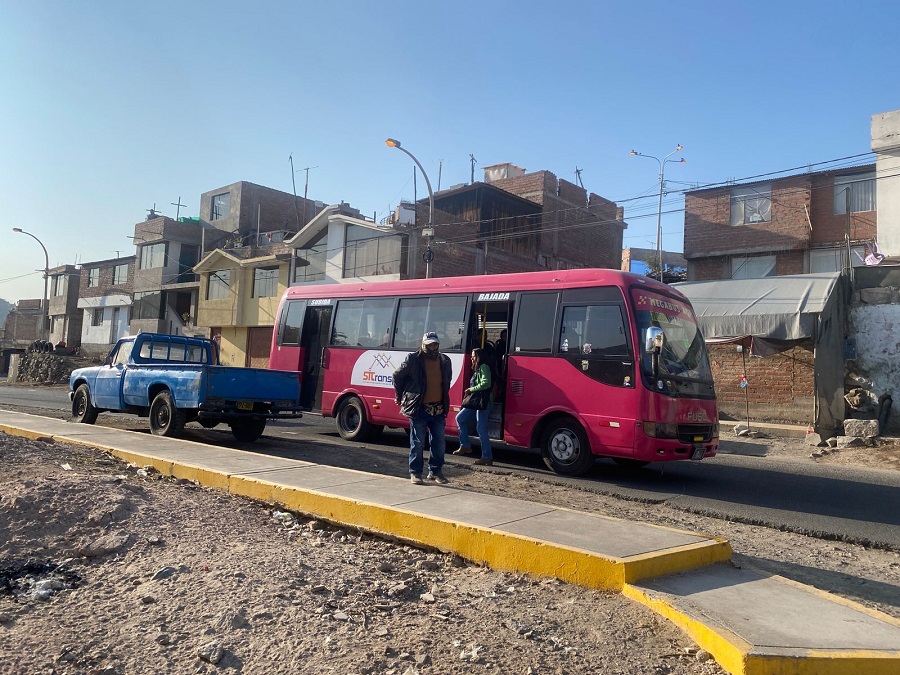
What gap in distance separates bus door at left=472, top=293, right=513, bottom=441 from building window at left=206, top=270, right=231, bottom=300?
96.4 feet

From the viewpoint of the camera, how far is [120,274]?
50031mm

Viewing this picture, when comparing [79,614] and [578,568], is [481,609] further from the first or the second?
[79,614]

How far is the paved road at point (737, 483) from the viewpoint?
7397 millimetres

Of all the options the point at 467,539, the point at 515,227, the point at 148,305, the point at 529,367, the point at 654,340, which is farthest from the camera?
the point at 148,305

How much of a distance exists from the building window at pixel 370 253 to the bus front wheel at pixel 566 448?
61.2ft

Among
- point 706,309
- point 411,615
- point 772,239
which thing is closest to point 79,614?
point 411,615

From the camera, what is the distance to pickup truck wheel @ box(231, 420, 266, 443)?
12094 mm

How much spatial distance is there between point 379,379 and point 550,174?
88.5ft

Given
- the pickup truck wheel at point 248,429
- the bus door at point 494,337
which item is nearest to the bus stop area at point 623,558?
the bus door at point 494,337

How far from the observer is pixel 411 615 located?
151 inches

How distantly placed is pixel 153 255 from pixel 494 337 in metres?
40.1

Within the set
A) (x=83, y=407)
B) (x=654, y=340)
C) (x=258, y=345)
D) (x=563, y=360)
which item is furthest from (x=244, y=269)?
(x=654, y=340)

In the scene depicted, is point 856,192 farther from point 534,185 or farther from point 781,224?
point 534,185

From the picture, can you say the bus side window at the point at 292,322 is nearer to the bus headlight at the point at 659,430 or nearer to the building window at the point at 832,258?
the bus headlight at the point at 659,430
